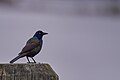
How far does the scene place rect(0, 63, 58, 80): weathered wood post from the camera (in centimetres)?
225

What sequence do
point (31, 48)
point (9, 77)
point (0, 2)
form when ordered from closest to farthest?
1. point (9, 77)
2. point (0, 2)
3. point (31, 48)

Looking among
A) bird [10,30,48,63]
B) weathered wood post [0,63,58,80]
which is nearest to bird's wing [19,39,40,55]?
bird [10,30,48,63]

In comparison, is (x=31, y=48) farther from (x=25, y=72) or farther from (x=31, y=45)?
(x=25, y=72)

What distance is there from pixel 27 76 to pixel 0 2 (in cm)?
96

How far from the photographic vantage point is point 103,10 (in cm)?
341

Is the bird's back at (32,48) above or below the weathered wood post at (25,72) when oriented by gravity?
below

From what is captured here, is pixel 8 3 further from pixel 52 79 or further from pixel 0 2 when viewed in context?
pixel 52 79

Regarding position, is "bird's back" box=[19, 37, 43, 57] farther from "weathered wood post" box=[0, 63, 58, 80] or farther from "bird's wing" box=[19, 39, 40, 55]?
"weathered wood post" box=[0, 63, 58, 80]

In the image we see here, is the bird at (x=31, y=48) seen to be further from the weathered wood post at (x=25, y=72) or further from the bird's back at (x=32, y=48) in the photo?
the weathered wood post at (x=25, y=72)

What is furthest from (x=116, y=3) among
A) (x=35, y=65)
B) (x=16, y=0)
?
(x=35, y=65)

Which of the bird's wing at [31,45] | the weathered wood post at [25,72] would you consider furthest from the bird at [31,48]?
the weathered wood post at [25,72]

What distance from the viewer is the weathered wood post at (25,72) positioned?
225 centimetres

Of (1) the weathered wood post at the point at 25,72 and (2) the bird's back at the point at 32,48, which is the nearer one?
(1) the weathered wood post at the point at 25,72

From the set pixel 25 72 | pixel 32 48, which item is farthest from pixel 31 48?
pixel 25 72
